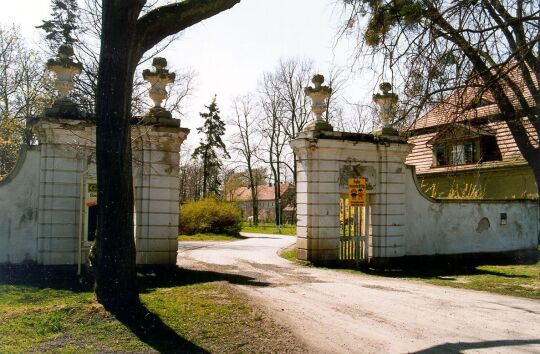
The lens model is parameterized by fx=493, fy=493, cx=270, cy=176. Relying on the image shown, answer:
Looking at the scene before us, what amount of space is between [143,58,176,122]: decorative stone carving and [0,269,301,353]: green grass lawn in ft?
17.8

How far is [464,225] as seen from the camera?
1620 cm

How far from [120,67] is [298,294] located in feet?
16.7

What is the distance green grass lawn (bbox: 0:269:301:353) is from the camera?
5.59 metres

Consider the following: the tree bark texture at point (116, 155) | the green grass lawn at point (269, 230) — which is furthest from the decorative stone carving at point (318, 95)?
the green grass lawn at point (269, 230)

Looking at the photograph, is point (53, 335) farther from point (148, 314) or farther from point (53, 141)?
point (53, 141)

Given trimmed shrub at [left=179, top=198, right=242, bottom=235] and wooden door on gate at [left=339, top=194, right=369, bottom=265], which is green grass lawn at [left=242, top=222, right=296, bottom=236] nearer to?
trimmed shrub at [left=179, top=198, right=242, bottom=235]

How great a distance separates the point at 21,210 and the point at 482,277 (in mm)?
11379

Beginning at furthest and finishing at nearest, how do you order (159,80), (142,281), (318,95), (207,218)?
(207,218) → (318,95) → (159,80) → (142,281)

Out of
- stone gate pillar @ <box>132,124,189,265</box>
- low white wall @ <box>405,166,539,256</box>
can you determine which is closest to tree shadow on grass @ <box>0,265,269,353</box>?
stone gate pillar @ <box>132,124,189,265</box>

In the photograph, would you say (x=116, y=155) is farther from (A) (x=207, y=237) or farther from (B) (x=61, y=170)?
(A) (x=207, y=237)

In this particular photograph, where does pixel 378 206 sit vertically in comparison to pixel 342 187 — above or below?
below

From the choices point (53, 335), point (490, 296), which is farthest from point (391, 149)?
point (53, 335)

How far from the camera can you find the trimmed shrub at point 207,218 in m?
27.4

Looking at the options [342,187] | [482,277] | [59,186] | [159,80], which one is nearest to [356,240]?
[342,187]
